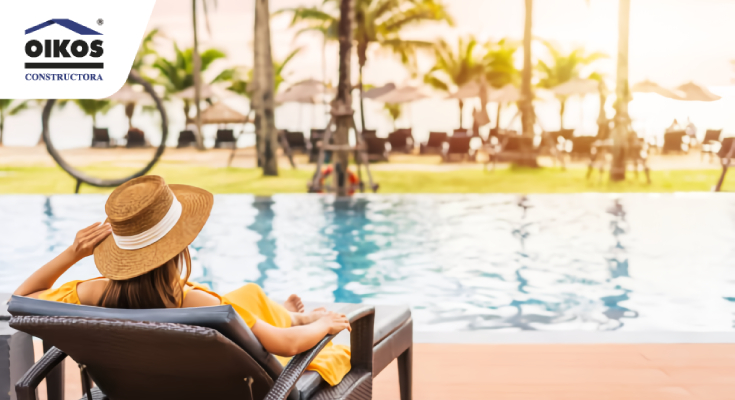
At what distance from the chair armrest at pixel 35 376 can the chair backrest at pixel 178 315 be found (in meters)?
0.20

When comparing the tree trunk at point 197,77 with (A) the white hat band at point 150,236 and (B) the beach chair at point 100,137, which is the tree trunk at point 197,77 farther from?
(A) the white hat band at point 150,236

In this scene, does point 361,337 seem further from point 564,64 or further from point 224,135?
point 564,64

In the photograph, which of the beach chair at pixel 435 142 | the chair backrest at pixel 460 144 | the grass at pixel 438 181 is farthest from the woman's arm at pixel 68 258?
the beach chair at pixel 435 142

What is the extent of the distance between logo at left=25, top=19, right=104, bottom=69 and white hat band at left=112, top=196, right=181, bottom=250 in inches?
601

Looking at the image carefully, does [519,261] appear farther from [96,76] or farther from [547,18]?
[547,18]

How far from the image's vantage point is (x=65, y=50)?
15688mm

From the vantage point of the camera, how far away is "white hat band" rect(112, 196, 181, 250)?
4.63ft

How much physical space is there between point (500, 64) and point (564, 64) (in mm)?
2722

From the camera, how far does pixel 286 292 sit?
208 inches

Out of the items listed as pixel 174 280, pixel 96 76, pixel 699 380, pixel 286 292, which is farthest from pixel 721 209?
pixel 96 76

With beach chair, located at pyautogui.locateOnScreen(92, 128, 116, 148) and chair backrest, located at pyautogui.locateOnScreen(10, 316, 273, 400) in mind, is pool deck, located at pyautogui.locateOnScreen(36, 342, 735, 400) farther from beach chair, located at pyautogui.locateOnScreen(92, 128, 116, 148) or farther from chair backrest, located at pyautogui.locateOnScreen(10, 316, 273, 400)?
beach chair, located at pyautogui.locateOnScreen(92, 128, 116, 148)

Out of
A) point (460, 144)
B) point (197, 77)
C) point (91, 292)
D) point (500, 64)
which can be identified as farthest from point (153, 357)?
point (500, 64)

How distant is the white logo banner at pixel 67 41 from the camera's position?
15797mm

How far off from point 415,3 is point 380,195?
1509 centimetres
